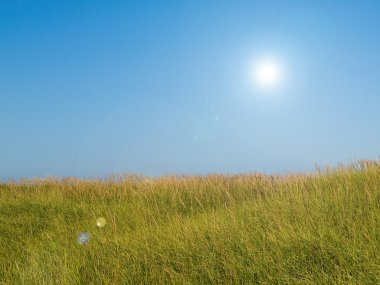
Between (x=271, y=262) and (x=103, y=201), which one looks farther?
(x=103, y=201)

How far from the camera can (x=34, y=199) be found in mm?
14523

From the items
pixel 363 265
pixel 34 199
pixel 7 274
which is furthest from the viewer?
pixel 34 199

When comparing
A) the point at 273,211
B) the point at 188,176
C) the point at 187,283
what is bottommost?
the point at 187,283

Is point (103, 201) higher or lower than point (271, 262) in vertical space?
higher

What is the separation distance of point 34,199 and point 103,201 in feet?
9.45

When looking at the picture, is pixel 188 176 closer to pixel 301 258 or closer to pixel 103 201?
pixel 103 201

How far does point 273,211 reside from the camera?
783 centimetres

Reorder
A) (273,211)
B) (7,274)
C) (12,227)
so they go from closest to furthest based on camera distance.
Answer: (7,274) → (273,211) → (12,227)


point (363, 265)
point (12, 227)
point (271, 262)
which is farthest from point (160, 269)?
point (12, 227)

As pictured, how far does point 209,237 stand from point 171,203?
5.69 m

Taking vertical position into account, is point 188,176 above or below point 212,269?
above

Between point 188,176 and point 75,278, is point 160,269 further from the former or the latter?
point 188,176

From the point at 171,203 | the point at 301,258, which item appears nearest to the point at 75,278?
the point at 301,258

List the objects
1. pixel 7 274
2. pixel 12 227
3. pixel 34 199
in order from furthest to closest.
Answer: pixel 34 199
pixel 12 227
pixel 7 274
